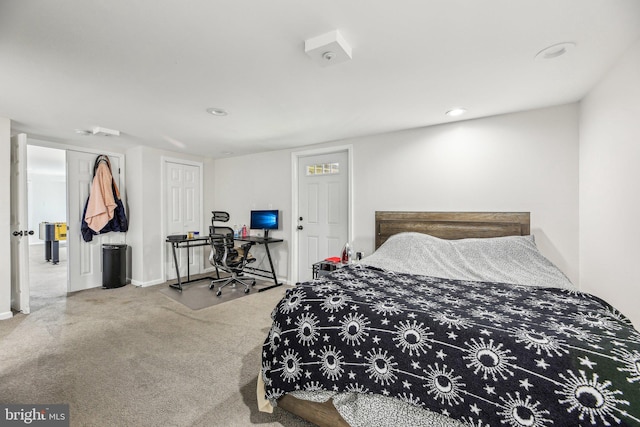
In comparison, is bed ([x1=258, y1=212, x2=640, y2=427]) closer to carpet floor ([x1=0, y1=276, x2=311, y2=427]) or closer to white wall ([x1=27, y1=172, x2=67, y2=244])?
→ carpet floor ([x1=0, y1=276, x2=311, y2=427])

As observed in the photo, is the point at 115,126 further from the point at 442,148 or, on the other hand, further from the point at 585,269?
the point at 585,269

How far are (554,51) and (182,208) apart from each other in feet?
17.2

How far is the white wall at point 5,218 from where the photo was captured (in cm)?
305

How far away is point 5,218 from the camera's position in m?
3.09

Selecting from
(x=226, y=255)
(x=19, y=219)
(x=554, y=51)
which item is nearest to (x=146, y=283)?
(x=226, y=255)

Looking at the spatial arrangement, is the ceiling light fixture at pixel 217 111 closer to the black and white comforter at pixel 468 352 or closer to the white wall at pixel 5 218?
the black and white comforter at pixel 468 352

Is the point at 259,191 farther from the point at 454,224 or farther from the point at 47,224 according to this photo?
the point at 47,224

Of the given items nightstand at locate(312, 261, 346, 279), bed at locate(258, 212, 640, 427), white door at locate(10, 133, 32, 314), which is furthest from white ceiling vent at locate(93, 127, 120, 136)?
bed at locate(258, 212, 640, 427)

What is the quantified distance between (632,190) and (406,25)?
5.71 feet

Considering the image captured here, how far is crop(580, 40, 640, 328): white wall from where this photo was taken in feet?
5.70

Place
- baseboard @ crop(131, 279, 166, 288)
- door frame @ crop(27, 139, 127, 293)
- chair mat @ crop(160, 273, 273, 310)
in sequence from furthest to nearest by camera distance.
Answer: baseboard @ crop(131, 279, 166, 288)
door frame @ crop(27, 139, 127, 293)
chair mat @ crop(160, 273, 273, 310)

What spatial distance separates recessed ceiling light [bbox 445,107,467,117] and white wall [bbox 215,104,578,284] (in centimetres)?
27

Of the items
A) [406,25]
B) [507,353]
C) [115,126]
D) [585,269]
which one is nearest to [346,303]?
[507,353]

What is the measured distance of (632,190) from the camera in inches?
69.1
